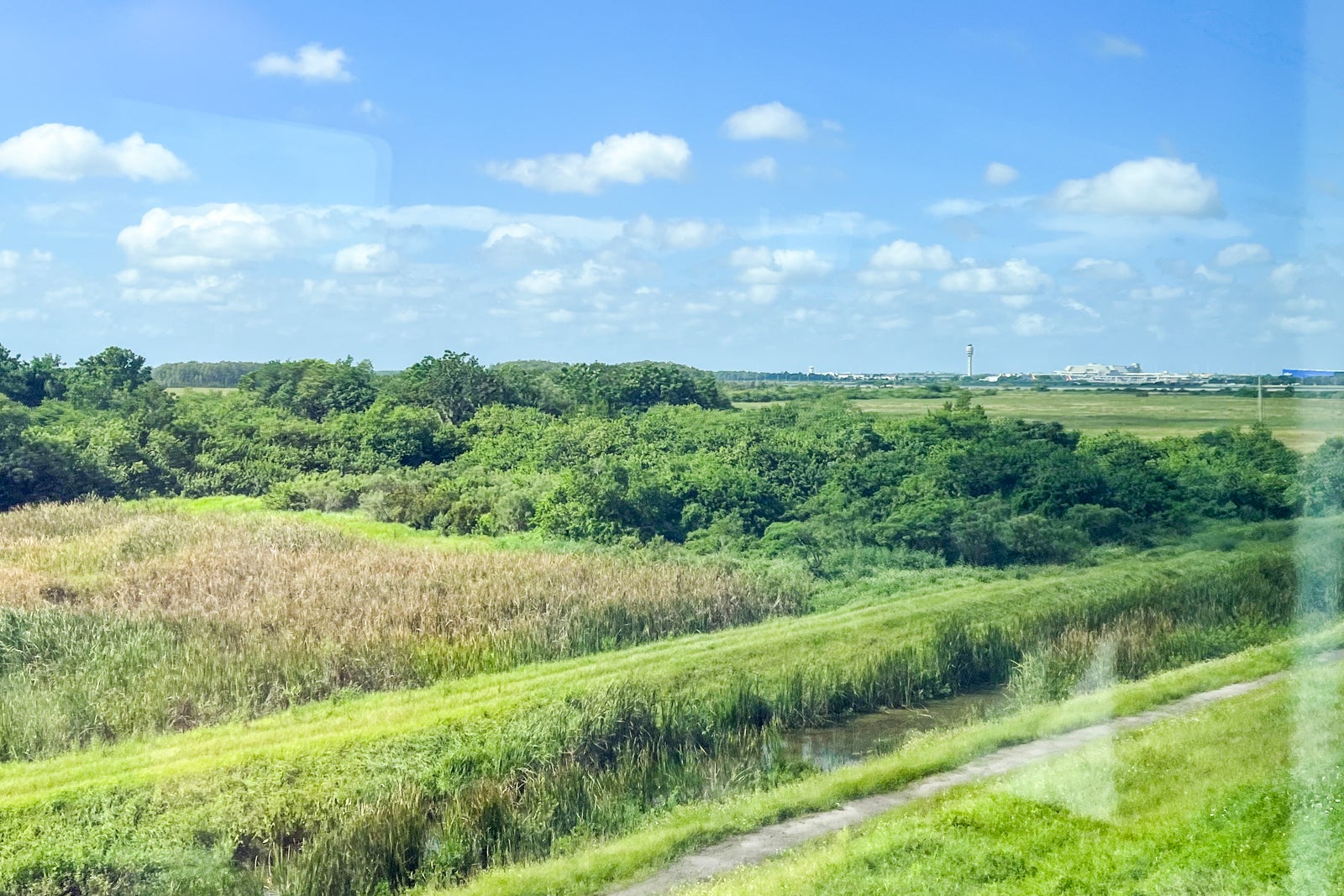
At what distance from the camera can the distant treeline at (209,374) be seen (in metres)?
19.6

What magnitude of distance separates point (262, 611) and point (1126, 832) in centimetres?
814

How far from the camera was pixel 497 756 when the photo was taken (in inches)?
380

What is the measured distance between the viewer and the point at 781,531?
17.2 m

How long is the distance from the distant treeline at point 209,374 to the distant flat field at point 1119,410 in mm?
10513

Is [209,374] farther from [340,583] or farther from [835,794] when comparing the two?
[835,794]

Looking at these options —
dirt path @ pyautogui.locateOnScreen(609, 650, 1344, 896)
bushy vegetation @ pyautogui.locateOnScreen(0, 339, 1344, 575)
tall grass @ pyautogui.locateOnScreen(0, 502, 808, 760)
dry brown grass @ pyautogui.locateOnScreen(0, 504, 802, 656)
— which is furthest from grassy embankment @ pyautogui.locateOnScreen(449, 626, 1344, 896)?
bushy vegetation @ pyautogui.locateOnScreen(0, 339, 1344, 575)

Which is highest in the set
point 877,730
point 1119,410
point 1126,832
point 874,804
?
point 1119,410

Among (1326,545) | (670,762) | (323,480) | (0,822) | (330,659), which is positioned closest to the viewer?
(0,822)

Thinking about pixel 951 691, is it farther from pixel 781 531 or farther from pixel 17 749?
pixel 17 749

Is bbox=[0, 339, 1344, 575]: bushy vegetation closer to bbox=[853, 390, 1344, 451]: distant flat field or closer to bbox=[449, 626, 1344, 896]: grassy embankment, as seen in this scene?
bbox=[853, 390, 1344, 451]: distant flat field

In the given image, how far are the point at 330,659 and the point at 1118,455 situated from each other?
13009mm

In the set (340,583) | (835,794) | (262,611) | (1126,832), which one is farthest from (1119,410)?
(262,611)

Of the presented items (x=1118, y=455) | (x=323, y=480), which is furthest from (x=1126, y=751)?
(x=323, y=480)

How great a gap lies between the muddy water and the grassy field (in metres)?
2.15
